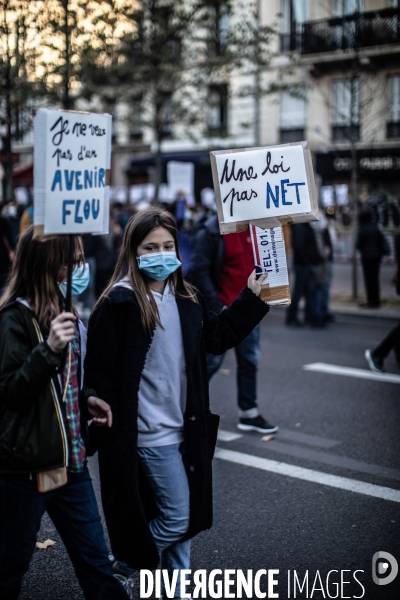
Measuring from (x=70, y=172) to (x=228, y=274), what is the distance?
129 inches

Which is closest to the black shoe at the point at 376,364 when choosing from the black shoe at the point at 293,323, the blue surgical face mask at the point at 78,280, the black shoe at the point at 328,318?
the black shoe at the point at 293,323

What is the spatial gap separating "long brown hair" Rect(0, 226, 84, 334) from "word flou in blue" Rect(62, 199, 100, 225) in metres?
0.11

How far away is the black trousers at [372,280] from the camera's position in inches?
531

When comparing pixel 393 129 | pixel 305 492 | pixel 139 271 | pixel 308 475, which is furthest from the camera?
pixel 393 129

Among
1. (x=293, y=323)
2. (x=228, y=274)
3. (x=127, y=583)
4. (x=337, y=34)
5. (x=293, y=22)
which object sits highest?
(x=293, y=22)

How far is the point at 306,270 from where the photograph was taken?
38.3 feet

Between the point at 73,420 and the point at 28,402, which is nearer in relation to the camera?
the point at 28,402

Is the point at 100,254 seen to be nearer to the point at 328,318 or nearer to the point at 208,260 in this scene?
the point at 328,318

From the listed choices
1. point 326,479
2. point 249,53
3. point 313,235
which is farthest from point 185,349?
point 249,53

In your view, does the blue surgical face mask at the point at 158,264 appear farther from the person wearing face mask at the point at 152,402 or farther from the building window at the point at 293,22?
the building window at the point at 293,22

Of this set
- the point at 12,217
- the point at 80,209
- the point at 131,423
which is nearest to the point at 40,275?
the point at 80,209

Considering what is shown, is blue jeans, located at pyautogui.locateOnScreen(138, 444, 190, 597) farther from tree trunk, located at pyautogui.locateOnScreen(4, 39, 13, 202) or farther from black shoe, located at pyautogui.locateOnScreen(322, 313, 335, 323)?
tree trunk, located at pyautogui.locateOnScreen(4, 39, 13, 202)

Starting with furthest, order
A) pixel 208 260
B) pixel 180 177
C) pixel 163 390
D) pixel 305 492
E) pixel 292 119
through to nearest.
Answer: pixel 292 119
pixel 180 177
pixel 208 260
pixel 305 492
pixel 163 390

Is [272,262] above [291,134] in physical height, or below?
below
